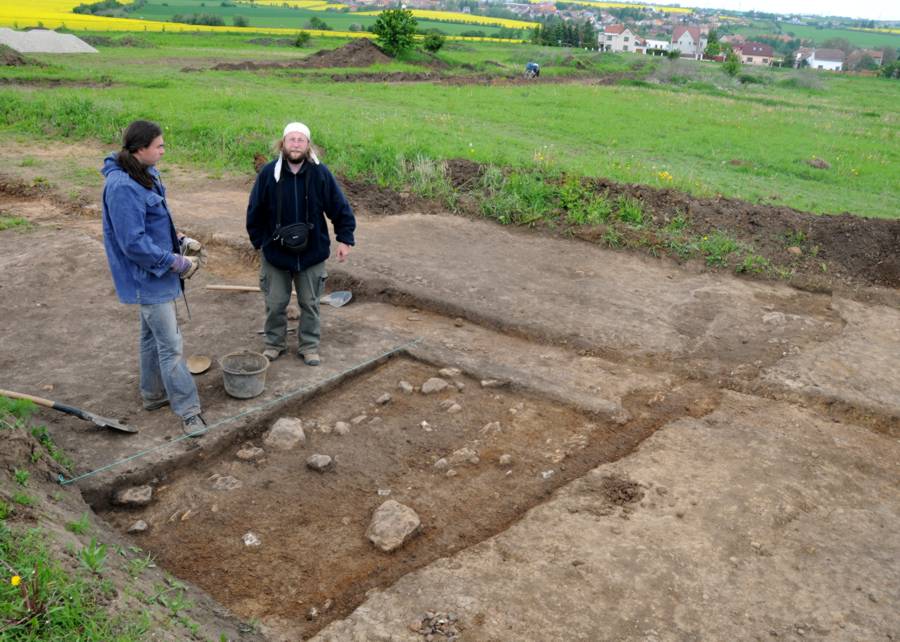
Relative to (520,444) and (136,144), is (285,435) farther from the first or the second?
(136,144)

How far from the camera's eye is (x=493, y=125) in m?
18.7

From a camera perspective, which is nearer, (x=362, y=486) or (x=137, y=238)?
(x=137, y=238)

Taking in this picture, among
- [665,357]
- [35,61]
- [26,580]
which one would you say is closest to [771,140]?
[665,357]

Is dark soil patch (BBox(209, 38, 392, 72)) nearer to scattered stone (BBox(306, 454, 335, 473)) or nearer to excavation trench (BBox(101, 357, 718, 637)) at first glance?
excavation trench (BBox(101, 357, 718, 637))

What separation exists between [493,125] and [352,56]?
16.9 meters

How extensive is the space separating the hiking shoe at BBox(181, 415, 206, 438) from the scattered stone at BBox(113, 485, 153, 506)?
0.52 metres

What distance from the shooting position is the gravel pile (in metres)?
29.6

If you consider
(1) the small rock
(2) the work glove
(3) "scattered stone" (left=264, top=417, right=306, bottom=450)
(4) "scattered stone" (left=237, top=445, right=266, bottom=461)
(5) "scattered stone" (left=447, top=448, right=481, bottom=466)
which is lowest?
(1) the small rock

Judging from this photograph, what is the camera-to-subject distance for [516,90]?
1085 inches

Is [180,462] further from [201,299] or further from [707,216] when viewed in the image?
[707,216]

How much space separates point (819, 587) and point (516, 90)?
25640mm

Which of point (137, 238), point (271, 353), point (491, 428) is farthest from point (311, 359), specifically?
point (137, 238)

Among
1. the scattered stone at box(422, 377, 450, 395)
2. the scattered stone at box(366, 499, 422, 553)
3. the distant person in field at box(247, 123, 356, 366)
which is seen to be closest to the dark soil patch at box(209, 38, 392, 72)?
the distant person in field at box(247, 123, 356, 366)

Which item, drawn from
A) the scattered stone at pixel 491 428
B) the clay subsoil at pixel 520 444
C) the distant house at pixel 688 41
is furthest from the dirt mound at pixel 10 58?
the distant house at pixel 688 41
